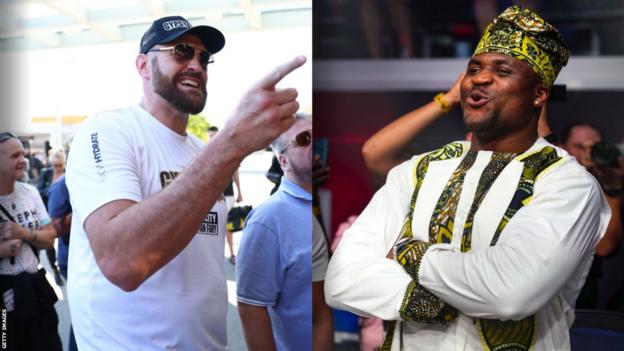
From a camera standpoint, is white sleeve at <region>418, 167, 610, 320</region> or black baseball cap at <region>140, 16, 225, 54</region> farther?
black baseball cap at <region>140, 16, 225, 54</region>

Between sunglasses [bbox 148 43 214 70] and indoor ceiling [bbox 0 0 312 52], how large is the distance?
13cm

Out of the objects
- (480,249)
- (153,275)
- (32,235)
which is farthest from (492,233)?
(32,235)

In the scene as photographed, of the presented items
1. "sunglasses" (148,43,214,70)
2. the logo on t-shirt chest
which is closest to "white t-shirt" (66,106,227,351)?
the logo on t-shirt chest

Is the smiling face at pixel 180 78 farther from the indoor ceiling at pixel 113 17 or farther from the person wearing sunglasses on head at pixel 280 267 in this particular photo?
the person wearing sunglasses on head at pixel 280 267

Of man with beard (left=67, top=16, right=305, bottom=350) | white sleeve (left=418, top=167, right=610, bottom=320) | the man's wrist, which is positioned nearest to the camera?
white sleeve (left=418, top=167, right=610, bottom=320)

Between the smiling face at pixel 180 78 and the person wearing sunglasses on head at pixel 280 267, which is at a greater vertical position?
the smiling face at pixel 180 78

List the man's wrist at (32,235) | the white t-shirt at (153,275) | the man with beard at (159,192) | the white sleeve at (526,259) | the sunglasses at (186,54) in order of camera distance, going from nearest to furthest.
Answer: the white sleeve at (526,259), the man with beard at (159,192), the white t-shirt at (153,275), the sunglasses at (186,54), the man's wrist at (32,235)

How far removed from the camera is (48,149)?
256cm

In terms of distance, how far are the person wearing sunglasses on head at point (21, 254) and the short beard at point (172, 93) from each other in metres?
0.71

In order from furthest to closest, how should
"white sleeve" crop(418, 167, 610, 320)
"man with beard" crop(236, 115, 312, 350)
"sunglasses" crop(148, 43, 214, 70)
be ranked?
"man with beard" crop(236, 115, 312, 350)
"sunglasses" crop(148, 43, 214, 70)
"white sleeve" crop(418, 167, 610, 320)

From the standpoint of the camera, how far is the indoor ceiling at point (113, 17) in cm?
242

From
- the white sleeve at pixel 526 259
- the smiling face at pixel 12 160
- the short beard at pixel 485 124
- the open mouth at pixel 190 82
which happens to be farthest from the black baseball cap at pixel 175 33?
the white sleeve at pixel 526 259

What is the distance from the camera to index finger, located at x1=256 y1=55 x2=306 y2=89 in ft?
7.61

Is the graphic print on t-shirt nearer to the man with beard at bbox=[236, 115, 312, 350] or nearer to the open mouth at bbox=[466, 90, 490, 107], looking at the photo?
the man with beard at bbox=[236, 115, 312, 350]
